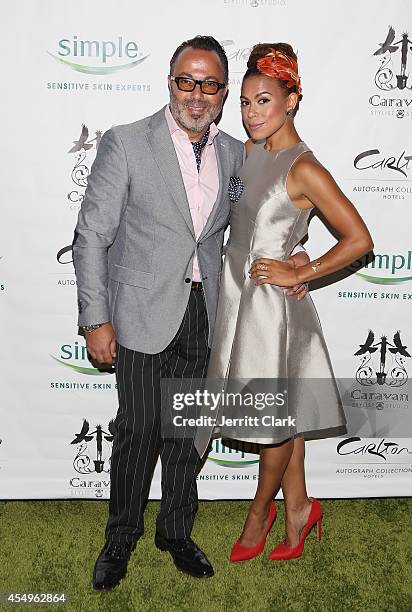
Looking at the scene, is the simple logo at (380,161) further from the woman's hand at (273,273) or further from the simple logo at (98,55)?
the simple logo at (98,55)

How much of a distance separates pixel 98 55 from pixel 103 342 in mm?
1141

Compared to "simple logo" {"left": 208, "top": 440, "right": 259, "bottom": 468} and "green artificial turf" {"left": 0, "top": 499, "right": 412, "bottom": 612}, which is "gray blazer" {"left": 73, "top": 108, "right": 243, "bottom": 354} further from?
"simple logo" {"left": 208, "top": 440, "right": 259, "bottom": 468}

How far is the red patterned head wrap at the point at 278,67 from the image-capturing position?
2.30m

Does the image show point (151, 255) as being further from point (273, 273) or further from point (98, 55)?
point (98, 55)

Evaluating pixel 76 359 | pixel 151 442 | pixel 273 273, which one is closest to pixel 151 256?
pixel 273 273

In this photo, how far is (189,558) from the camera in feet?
8.54

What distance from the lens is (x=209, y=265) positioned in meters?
2.44

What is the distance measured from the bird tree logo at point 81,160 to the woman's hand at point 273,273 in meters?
0.84

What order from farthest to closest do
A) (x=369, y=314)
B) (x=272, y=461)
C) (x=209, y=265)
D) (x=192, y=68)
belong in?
(x=369, y=314)
(x=272, y=461)
(x=209, y=265)
(x=192, y=68)

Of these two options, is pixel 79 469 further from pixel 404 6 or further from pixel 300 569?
pixel 404 6

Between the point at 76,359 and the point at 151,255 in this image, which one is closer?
the point at 151,255

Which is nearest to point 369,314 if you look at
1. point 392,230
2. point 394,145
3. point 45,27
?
point 392,230

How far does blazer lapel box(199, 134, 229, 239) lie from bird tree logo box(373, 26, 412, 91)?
30.0 inches

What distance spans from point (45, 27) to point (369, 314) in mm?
1745
